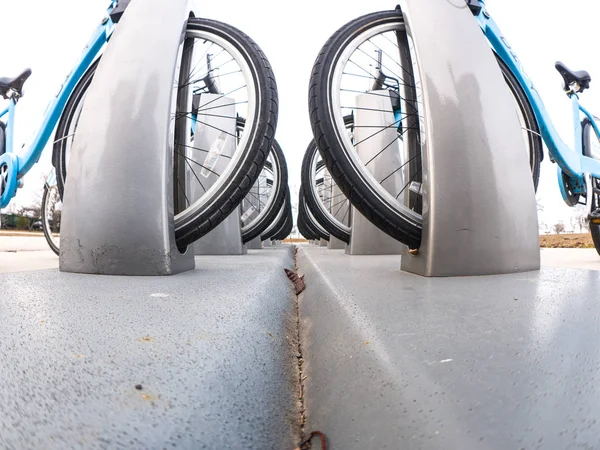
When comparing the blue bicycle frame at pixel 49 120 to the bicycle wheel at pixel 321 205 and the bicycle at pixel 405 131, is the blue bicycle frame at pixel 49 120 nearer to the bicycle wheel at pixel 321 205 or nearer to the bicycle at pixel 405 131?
the bicycle at pixel 405 131

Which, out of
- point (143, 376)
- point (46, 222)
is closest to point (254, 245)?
point (46, 222)

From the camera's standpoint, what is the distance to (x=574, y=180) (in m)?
1.90

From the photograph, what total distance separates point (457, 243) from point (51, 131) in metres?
1.97

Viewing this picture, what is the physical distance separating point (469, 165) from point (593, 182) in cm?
155

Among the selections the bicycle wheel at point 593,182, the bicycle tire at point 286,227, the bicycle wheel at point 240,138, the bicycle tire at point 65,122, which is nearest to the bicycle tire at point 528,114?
the bicycle wheel at point 593,182

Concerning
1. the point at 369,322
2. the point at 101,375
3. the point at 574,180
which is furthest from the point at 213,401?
the point at 574,180

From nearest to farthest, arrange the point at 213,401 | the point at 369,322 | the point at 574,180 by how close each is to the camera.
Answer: the point at 213,401
the point at 369,322
the point at 574,180

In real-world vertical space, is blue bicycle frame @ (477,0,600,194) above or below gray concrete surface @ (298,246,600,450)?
above

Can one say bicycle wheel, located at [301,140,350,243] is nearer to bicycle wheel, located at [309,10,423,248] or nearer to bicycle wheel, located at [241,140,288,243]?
bicycle wheel, located at [241,140,288,243]

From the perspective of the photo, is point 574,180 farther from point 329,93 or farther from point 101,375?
point 101,375

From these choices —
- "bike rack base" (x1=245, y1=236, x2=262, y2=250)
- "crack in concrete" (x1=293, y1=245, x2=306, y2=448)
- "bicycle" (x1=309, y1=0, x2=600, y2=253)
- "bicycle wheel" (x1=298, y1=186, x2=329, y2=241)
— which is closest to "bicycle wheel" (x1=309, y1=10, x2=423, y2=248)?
"bicycle" (x1=309, y1=0, x2=600, y2=253)

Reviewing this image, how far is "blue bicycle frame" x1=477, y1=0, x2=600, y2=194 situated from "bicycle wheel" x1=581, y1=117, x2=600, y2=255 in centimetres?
8

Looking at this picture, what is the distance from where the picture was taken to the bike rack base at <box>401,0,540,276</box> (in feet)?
2.99

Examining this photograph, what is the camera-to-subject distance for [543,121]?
62.8 inches
